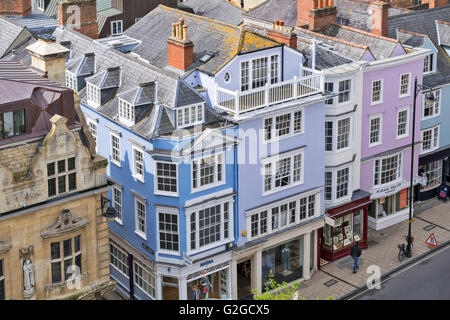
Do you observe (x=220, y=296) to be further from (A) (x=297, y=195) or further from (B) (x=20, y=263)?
(B) (x=20, y=263)

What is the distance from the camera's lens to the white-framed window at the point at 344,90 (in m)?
46.1

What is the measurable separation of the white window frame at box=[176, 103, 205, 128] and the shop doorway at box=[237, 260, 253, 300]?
10.1m

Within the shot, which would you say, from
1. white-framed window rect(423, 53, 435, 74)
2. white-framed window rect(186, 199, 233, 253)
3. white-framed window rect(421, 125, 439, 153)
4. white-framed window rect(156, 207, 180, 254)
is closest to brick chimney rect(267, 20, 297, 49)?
white-framed window rect(186, 199, 233, 253)

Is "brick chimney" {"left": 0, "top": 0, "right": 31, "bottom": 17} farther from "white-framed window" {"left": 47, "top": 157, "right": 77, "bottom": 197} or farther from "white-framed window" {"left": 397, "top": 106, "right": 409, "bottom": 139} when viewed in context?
"white-framed window" {"left": 397, "top": 106, "right": 409, "bottom": 139}

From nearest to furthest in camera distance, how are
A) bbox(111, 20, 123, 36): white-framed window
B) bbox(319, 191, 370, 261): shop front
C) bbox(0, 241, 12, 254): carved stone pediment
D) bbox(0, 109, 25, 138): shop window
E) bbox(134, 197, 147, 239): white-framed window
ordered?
bbox(0, 241, 12, 254): carved stone pediment, bbox(0, 109, 25, 138): shop window, bbox(134, 197, 147, 239): white-framed window, bbox(319, 191, 370, 261): shop front, bbox(111, 20, 123, 36): white-framed window

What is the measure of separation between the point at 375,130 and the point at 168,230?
646 inches

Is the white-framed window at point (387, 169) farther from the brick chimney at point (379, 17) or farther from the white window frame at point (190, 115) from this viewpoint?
the white window frame at point (190, 115)

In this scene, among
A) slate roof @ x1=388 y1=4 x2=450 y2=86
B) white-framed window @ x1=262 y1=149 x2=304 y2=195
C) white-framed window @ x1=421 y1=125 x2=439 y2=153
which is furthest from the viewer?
white-framed window @ x1=421 y1=125 x2=439 y2=153

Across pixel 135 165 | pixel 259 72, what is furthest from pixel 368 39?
pixel 135 165

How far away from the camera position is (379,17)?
52094 millimetres

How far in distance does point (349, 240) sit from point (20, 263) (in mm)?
23184

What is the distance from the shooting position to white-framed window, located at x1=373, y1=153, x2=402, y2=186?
50.6 metres

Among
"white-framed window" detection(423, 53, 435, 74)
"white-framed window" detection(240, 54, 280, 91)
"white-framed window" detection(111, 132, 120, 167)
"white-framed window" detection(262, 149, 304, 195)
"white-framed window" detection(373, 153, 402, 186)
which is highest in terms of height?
"white-framed window" detection(240, 54, 280, 91)

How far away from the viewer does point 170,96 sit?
39250 millimetres
